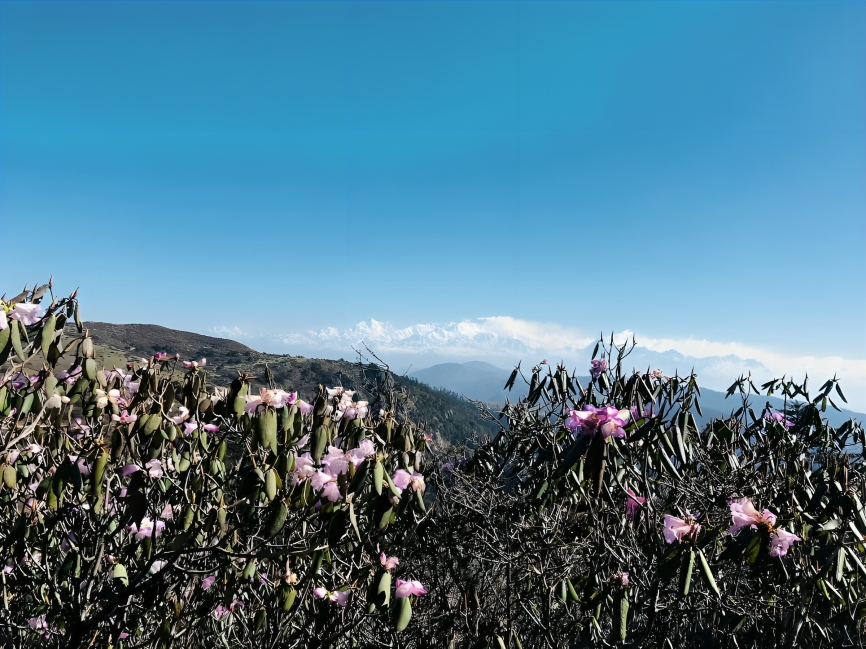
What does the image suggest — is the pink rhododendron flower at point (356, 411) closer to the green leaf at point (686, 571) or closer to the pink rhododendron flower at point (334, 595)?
the pink rhododendron flower at point (334, 595)

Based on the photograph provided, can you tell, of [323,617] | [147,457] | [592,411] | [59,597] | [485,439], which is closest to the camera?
[592,411]

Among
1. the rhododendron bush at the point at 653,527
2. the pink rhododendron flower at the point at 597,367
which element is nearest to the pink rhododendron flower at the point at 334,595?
the rhododendron bush at the point at 653,527

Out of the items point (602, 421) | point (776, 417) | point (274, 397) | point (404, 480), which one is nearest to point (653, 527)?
point (602, 421)

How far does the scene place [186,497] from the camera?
2213mm

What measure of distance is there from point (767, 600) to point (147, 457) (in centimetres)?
318

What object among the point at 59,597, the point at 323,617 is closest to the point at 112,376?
the point at 59,597

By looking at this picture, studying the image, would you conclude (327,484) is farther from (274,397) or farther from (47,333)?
(47,333)

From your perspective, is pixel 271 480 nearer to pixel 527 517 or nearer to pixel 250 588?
pixel 250 588

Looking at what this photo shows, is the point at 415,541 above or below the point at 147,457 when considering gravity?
below

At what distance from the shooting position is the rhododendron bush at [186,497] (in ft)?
6.40

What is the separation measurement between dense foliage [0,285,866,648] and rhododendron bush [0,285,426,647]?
1cm

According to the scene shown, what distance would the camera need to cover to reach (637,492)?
8.53 feet

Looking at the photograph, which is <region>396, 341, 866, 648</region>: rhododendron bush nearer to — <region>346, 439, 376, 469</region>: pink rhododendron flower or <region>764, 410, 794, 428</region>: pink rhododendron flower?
<region>764, 410, 794, 428</region>: pink rhododendron flower

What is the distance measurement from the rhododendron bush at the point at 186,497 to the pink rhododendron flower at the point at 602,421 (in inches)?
29.2
